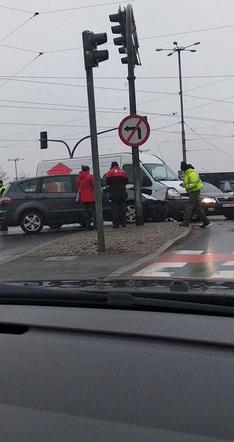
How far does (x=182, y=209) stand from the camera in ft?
61.5

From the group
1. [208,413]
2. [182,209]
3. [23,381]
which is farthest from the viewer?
[182,209]

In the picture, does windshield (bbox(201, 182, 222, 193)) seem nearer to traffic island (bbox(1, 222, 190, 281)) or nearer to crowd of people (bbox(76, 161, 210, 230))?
crowd of people (bbox(76, 161, 210, 230))

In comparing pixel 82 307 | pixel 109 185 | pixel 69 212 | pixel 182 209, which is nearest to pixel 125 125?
pixel 109 185

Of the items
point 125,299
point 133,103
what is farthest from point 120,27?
point 125,299

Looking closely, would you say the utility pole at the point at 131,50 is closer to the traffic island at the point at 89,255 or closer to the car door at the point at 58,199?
the traffic island at the point at 89,255

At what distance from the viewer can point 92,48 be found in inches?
426

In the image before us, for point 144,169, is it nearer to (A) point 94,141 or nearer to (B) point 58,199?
(B) point 58,199

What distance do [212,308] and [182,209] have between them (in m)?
16.7

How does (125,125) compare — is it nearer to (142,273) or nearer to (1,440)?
(142,273)

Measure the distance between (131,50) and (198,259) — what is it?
6.89 meters

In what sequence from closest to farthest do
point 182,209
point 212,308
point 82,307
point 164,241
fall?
point 212,308 < point 82,307 < point 164,241 < point 182,209

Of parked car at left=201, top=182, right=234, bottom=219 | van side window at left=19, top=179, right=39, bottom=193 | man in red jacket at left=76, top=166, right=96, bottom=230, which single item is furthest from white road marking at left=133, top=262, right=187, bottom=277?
parked car at left=201, top=182, right=234, bottom=219

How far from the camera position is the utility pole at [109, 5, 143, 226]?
14.8 m

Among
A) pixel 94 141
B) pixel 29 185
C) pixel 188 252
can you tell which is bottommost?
pixel 188 252
